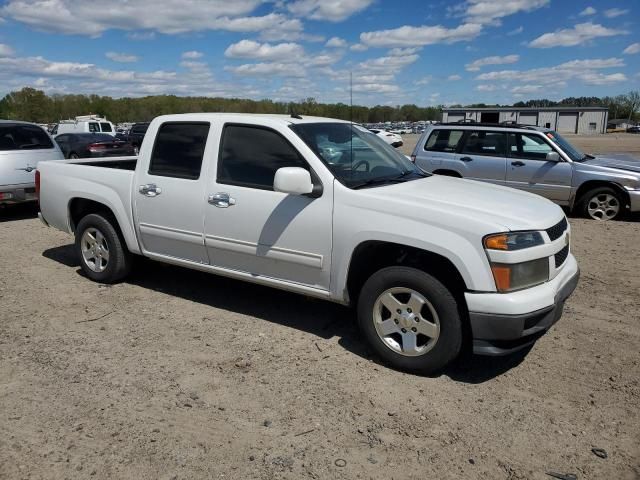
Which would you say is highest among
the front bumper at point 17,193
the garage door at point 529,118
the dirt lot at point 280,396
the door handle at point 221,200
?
the garage door at point 529,118

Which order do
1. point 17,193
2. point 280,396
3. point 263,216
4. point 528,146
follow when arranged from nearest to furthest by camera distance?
point 280,396, point 263,216, point 17,193, point 528,146

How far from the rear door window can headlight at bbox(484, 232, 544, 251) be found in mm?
8804

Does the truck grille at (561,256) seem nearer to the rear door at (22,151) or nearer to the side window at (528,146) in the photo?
the side window at (528,146)

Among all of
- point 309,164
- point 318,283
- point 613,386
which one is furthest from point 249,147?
point 613,386

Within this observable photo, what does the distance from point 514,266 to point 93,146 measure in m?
18.3

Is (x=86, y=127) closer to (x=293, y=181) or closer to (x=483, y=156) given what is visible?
(x=483, y=156)

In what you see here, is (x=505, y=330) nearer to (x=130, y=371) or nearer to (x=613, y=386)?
(x=613, y=386)

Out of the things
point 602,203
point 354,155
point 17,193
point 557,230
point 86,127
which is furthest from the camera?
point 86,127

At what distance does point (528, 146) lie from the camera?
10.1 m

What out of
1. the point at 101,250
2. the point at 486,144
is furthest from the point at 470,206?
the point at 486,144

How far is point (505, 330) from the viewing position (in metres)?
3.49

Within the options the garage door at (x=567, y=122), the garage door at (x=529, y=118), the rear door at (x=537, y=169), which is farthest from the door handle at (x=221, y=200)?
the garage door at (x=567, y=122)

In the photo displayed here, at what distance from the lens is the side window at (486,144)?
10.3 metres

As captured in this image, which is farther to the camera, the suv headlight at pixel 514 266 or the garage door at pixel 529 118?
the garage door at pixel 529 118
